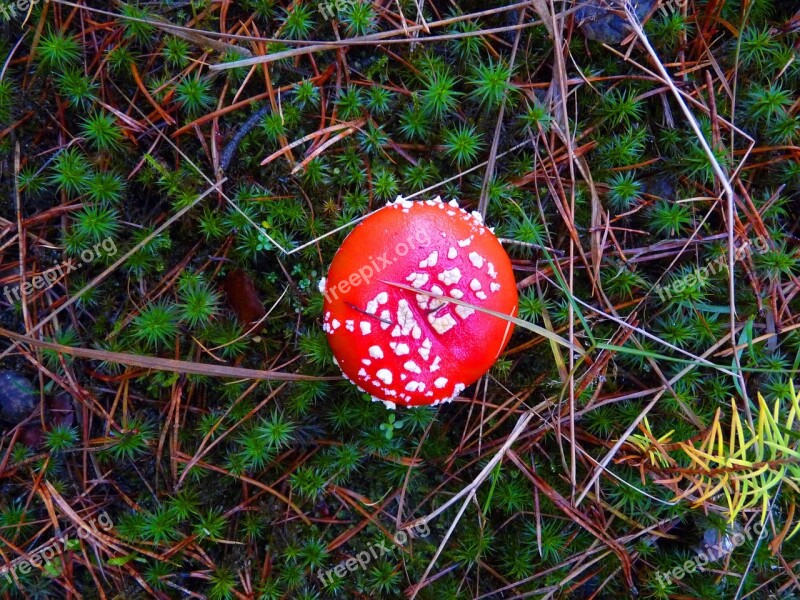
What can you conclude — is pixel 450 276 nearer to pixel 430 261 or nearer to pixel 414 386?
pixel 430 261

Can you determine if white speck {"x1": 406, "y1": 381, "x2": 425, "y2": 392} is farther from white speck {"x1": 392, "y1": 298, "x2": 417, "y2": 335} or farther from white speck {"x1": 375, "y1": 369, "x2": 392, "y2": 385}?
white speck {"x1": 392, "y1": 298, "x2": 417, "y2": 335}

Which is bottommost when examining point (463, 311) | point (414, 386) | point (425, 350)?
point (414, 386)

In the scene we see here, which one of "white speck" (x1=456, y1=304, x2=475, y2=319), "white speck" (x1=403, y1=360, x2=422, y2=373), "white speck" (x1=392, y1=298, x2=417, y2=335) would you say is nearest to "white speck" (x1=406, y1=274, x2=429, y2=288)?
"white speck" (x1=392, y1=298, x2=417, y2=335)

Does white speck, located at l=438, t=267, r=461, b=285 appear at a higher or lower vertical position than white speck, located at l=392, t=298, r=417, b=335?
higher

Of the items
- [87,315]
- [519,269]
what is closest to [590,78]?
[519,269]

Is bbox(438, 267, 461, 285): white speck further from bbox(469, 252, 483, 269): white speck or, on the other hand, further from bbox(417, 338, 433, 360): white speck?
bbox(417, 338, 433, 360): white speck

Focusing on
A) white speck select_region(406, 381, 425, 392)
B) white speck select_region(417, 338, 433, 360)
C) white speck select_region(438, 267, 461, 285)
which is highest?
white speck select_region(438, 267, 461, 285)

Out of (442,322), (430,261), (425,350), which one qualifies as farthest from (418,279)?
(425,350)

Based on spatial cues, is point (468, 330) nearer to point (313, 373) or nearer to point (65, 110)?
point (313, 373)
